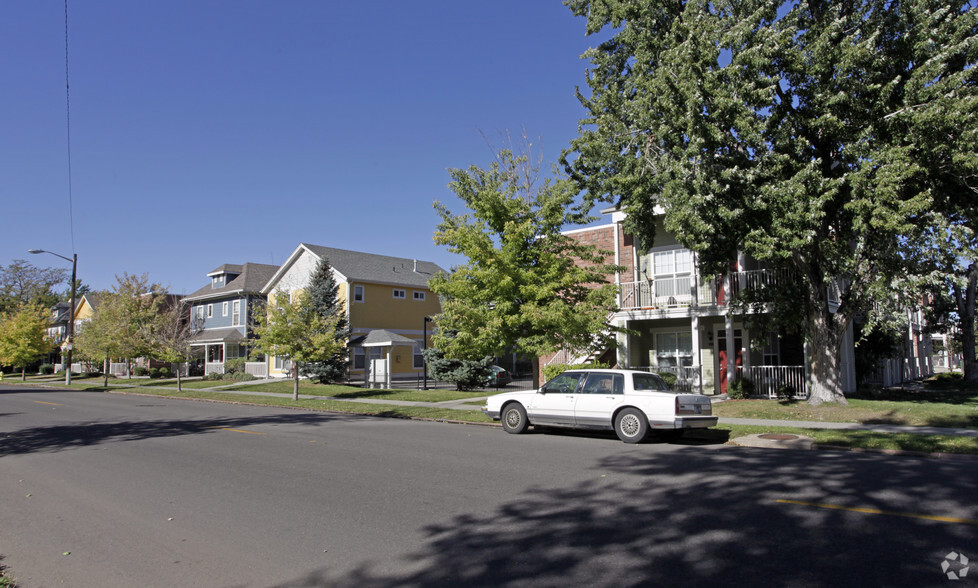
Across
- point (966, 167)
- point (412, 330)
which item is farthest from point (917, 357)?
point (412, 330)

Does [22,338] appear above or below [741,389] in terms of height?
above

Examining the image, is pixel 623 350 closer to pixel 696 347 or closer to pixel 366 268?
pixel 696 347

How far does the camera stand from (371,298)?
38.8m

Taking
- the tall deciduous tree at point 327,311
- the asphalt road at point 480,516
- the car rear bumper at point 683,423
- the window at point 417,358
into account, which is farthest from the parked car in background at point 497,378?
the asphalt road at point 480,516

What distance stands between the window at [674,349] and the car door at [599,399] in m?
11.8

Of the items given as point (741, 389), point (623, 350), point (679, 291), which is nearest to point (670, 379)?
point (741, 389)

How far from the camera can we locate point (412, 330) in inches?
1628

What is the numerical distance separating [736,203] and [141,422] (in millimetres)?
16447

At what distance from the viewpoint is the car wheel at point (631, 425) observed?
1193 cm

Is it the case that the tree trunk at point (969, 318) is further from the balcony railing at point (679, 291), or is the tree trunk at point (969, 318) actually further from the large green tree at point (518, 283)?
the large green tree at point (518, 283)

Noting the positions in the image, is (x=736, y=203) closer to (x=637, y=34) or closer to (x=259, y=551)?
(x=637, y=34)

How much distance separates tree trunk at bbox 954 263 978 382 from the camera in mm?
26170

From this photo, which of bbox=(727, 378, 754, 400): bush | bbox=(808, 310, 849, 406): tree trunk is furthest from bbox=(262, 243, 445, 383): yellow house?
bbox=(808, 310, 849, 406): tree trunk

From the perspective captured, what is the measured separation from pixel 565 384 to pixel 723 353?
40.3ft
